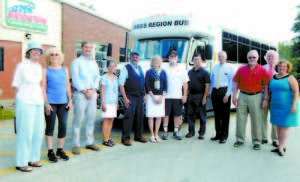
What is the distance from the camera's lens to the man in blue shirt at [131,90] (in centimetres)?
588

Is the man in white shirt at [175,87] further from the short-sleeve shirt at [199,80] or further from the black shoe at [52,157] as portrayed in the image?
the black shoe at [52,157]

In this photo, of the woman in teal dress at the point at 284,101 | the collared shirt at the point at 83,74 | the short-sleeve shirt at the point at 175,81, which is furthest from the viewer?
the short-sleeve shirt at the point at 175,81

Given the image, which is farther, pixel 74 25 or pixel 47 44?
pixel 74 25

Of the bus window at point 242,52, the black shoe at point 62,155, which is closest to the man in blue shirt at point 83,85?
the black shoe at point 62,155

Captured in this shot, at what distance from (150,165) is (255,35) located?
30.7 feet

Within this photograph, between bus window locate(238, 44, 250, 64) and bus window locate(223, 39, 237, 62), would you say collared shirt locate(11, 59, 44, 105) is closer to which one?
bus window locate(223, 39, 237, 62)

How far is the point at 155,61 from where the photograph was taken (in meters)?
6.14

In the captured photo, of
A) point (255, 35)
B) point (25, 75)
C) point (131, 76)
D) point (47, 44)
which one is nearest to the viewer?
point (25, 75)

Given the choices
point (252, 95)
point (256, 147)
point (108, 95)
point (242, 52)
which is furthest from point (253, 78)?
point (242, 52)

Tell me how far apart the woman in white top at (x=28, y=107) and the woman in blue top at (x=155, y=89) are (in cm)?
244

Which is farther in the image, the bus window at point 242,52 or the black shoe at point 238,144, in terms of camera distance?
the bus window at point 242,52

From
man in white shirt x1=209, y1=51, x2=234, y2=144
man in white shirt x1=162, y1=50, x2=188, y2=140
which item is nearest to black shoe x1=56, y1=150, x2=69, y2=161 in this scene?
man in white shirt x1=162, y1=50, x2=188, y2=140

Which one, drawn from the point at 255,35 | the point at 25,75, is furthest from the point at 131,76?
the point at 255,35

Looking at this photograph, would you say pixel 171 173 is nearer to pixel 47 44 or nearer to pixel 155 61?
pixel 155 61
